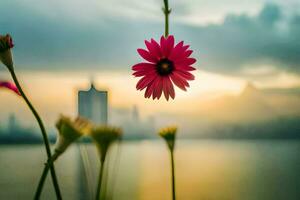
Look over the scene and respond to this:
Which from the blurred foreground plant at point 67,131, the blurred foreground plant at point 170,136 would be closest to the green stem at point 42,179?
the blurred foreground plant at point 67,131

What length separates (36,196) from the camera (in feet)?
1.02

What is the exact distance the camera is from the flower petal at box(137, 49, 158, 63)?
1.68 feet

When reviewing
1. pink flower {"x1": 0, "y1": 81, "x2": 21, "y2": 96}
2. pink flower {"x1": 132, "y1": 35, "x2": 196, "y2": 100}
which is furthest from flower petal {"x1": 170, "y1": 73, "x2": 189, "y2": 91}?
pink flower {"x1": 0, "y1": 81, "x2": 21, "y2": 96}

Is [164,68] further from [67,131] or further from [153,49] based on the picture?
[67,131]

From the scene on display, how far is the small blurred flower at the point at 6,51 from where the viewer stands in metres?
0.37

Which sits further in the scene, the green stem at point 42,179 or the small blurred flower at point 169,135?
the small blurred flower at point 169,135

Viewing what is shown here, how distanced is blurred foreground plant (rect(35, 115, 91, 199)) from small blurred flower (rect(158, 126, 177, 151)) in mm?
150

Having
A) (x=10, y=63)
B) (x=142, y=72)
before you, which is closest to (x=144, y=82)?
(x=142, y=72)

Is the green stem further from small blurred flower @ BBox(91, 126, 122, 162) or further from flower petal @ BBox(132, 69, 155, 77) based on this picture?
flower petal @ BBox(132, 69, 155, 77)

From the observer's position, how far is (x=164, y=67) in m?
0.50

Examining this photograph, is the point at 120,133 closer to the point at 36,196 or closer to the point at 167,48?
the point at 36,196

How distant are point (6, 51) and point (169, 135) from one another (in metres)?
0.16

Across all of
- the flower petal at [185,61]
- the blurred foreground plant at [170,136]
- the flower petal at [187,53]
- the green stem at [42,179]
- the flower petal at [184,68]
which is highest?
the flower petal at [187,53]

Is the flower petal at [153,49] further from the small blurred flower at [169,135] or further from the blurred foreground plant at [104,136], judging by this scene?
the blurred foreground plant at [104,136]
